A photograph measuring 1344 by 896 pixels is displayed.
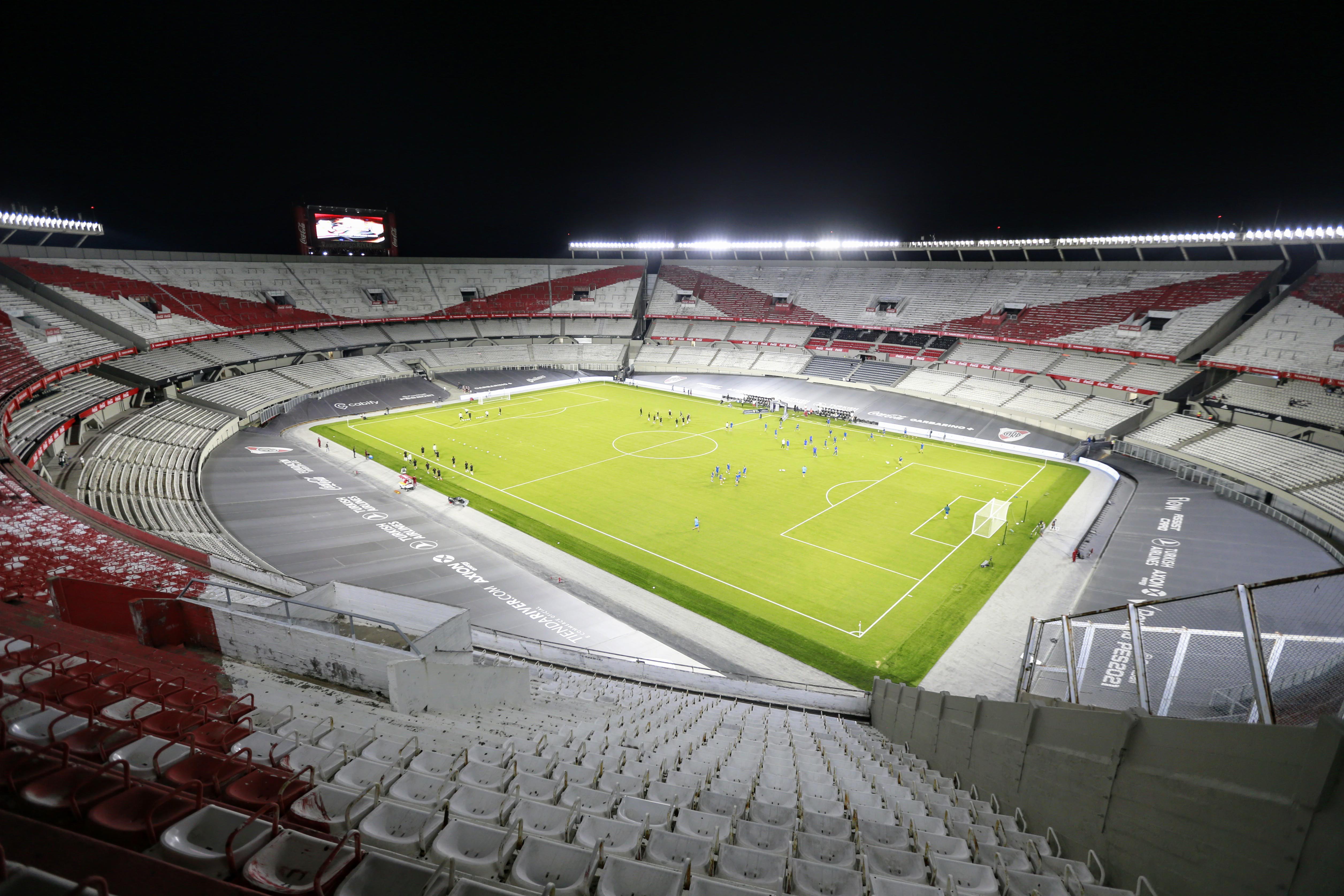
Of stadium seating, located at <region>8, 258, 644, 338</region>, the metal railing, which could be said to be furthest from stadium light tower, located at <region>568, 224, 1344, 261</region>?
the metal railing

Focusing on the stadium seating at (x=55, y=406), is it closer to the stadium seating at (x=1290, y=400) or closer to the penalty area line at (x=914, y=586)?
the penalty area line at (x=914, y=586)

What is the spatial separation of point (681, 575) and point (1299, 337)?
45163 millimetres

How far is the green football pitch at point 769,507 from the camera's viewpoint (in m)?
23.8

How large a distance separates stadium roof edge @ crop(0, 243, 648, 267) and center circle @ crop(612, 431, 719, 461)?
A: 42.0 metres

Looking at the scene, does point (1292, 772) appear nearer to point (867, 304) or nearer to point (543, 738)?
A: point (543, 738)

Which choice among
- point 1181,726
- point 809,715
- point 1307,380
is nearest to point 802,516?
point 809,715

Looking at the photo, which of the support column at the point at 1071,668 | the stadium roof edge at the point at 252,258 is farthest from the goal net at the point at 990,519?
the stadium roof edge at the point at 252,258

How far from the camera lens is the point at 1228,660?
7.19 meters

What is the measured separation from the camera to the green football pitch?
77.9 feet

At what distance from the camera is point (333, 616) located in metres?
10.7

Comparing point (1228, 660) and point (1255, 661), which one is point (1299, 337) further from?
point (1255, 661)

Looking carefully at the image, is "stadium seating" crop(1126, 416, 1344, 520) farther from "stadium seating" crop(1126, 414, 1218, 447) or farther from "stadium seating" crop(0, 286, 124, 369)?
"stadium seating" crop(0, 286, 124, 369)

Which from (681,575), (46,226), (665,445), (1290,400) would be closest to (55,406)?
(46,226)

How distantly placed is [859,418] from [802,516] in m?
23.8
